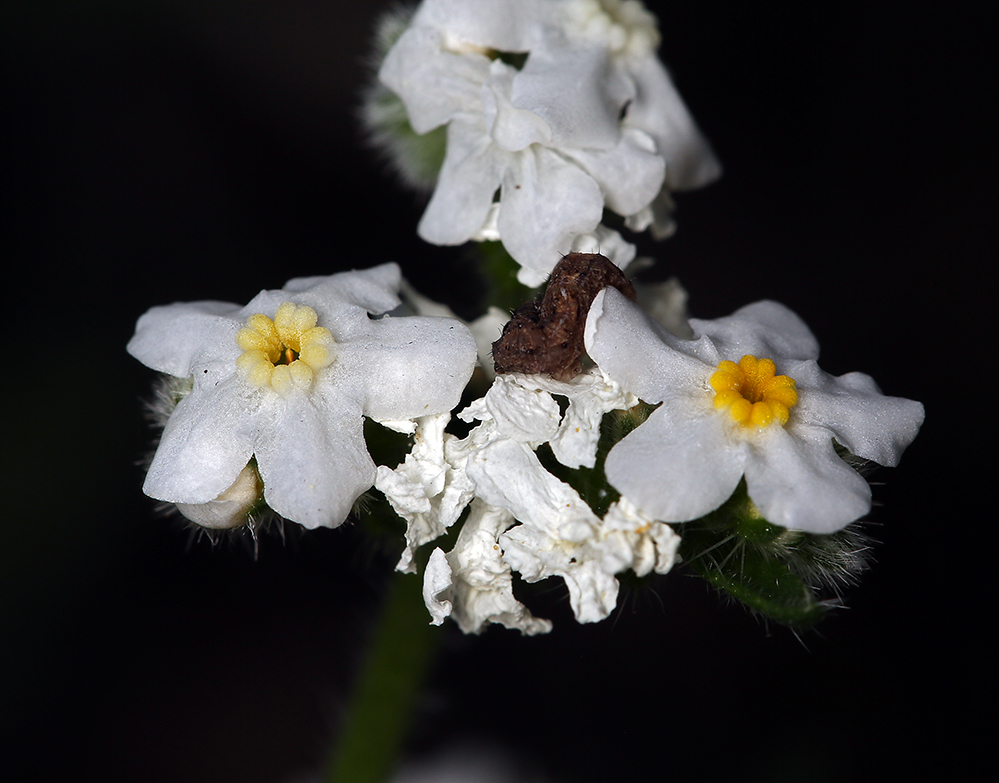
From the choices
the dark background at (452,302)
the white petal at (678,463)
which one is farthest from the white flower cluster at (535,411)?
the dark background at (452,302)

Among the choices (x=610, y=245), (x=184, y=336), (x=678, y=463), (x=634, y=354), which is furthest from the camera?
(x=610, y=245)

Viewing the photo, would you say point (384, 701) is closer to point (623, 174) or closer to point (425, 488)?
point (425, 488)

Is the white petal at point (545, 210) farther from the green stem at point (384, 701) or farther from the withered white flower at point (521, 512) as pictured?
the green stem at point (384, 701)

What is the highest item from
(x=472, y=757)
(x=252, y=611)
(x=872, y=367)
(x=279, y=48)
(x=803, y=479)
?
(x=803, y=479)

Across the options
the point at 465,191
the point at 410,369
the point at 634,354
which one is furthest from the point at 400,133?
the point at 634,354

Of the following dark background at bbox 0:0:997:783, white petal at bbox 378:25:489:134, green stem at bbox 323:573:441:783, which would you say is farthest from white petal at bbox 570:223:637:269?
dark background at bbox 0:0:997:783

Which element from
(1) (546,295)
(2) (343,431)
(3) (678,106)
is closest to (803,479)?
(1) (546,295)

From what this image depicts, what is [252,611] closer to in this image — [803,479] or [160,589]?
[160,589]
